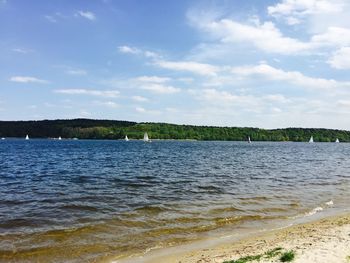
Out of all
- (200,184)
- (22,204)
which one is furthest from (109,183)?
(22,204)

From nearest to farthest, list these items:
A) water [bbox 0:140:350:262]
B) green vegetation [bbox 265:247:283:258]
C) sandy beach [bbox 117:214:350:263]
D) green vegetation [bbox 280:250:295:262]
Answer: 1. green vegetation [bbox 280:250:295:262]
2. sandy beach [bbox 117:214:350:263]
3. green vegetation [bbox 265:247:283:258]
4. water [bbox 0:140:350:262]

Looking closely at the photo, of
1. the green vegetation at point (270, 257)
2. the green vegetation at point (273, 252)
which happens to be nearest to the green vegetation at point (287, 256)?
the green vegetation at point (270, 257)

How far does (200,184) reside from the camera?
3225cm

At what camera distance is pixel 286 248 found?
12.7m

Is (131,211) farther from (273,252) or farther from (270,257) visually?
(270,257)

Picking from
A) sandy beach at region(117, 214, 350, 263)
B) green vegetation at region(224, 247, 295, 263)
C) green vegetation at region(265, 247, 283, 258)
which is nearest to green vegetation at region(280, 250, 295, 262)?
green vegetation at region(224, 247, 295, 263)

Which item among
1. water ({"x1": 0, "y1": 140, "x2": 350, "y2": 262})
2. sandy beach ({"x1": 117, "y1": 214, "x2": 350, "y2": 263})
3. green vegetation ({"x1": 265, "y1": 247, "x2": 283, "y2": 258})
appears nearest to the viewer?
sandy beach ({"x1": 117, "y1": 214, "x2": 350, "y2": 263})

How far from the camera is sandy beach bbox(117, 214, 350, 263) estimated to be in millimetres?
11555

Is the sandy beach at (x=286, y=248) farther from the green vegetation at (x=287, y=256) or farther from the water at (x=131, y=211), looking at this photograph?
the water at (x=131, y=211)

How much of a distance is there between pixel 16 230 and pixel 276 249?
11111 mm

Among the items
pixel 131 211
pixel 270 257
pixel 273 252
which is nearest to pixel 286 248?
pixel 273 252

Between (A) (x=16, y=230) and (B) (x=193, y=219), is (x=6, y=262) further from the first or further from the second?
(B) (x=193, y=219)

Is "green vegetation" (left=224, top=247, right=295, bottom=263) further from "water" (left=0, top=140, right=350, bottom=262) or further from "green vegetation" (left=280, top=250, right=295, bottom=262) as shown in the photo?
"water" (left=0, top=140, right=350, bottom=262)

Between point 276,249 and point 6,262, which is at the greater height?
point 276,249
